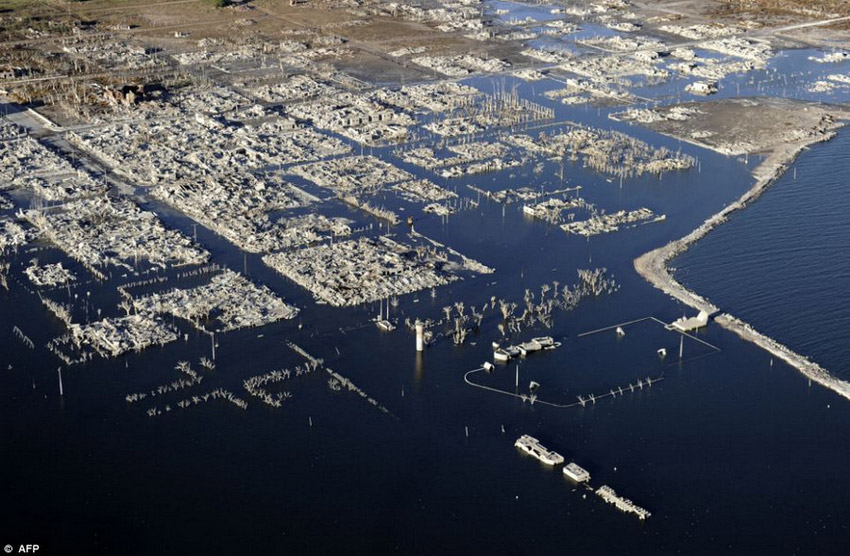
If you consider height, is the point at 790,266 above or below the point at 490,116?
below

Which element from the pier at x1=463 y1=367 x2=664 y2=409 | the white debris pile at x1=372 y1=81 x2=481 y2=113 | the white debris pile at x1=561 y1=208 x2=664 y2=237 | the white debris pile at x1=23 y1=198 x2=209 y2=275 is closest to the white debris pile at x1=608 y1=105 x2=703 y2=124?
the white debris pile at x1=372 y1=81 x2=481 y2=113

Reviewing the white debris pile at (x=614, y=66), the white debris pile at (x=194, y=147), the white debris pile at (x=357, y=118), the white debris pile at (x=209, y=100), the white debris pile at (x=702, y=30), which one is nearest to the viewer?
the white debris pile at (x=194, y=147)

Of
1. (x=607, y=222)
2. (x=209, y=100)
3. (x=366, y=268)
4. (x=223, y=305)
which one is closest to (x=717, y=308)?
(x=607, y=222)

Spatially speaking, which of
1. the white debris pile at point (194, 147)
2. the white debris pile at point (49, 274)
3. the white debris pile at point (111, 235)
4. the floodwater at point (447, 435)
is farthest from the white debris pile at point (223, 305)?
the white debris pile at point (194, 147)

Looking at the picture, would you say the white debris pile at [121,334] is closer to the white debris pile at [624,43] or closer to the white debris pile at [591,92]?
the white debris pile at [591,92]

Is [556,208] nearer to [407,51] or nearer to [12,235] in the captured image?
[12,235]

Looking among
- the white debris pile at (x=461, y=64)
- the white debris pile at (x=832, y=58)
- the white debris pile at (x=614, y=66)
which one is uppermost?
the white debris pile at (x=832, y=58)
